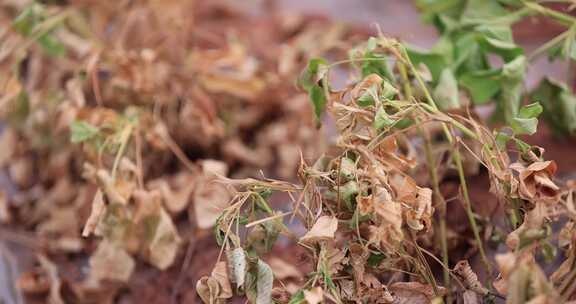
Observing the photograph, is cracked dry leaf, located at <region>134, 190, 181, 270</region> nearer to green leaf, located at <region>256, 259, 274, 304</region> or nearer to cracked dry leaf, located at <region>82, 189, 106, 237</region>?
cracked dry leaf, located at <region>82, 189, 106, 237</region>

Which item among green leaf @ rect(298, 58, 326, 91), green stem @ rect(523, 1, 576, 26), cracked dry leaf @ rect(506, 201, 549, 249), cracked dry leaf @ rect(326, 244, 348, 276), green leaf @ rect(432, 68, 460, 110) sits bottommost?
cracked dry leaf @ rect(326, 244, 348, 276)

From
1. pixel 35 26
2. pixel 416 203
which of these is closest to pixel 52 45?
pixel 35 26

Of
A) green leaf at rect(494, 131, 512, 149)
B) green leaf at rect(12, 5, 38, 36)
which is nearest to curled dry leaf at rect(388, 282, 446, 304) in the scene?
green leaf at rect(494, 131, 512, 149)

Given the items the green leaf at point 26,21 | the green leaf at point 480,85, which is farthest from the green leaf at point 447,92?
the green leaf at point 26,21

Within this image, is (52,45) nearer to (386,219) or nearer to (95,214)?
(95,214)

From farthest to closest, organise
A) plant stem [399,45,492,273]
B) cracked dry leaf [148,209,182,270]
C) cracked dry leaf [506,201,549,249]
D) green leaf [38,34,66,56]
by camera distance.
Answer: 1. green leaf [38,34,66,56]
2. cracked dry leaf [148,209,182,270]
3. plant stem [399,45,492,273]
4. cracked dry leaf [506,201,549,249]

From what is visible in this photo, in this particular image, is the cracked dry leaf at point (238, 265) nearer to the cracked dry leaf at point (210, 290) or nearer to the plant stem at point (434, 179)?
the cracked dry leaf at point (210, 290)

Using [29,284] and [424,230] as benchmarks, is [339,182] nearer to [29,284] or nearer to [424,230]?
[424,230]
